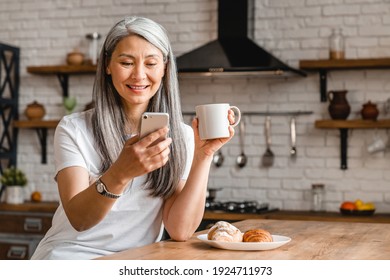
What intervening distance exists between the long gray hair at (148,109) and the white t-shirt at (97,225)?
3 centimetres

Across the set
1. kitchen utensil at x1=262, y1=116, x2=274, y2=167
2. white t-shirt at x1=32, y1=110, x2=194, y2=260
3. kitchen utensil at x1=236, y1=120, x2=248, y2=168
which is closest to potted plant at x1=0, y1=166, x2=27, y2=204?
kitchen utensil at x1=236, y1=120, x2=248, y2=168

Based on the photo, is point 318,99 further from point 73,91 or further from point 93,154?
point 93,154

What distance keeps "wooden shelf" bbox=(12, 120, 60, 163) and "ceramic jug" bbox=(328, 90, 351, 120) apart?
2.00 m

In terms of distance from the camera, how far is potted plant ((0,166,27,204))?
5.11 m

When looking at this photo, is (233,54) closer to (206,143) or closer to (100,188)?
(206,143)

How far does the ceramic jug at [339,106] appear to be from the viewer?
464 centimetres

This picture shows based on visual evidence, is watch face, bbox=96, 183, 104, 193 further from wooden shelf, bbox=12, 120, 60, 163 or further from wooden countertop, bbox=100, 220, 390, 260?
wooden shelf, bbox=12, 120, 60, 163

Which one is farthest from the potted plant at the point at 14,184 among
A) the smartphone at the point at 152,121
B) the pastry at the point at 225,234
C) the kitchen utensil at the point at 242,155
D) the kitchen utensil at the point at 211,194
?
the smartphone at the point at 152,121

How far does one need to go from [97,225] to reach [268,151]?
294 cm

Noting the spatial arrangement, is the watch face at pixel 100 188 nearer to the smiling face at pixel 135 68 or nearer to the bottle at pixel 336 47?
the smiling face at pixel 135 68

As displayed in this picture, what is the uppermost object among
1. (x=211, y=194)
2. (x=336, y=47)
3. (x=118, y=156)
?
(x=336, y=47)

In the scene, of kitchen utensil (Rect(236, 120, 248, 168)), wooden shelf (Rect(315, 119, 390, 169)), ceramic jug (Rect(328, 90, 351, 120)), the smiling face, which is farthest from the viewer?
kitchen utensil (Rect(236, 120, 248, 168))

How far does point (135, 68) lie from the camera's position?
208 cm

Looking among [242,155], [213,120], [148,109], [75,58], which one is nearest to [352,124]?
[242,155]
